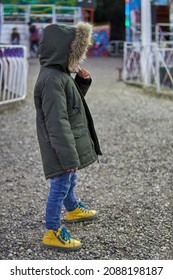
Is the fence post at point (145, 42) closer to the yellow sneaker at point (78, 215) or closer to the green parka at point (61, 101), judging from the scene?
the yellow sneaker at point (78, 215)

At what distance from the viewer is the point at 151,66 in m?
13.8

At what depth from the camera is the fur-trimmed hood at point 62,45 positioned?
3381mm

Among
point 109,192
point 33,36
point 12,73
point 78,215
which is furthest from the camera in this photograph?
point 33,36

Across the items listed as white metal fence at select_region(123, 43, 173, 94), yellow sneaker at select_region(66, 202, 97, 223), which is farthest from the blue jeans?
white metal fence at select_region(123, 43, 173, 94)

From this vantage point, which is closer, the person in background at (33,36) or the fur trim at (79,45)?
the fur trim at (79,45)

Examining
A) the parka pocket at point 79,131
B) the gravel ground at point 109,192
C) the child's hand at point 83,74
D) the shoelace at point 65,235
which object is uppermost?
the child's hand at point 83,74

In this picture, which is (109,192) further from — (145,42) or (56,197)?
(145,42)

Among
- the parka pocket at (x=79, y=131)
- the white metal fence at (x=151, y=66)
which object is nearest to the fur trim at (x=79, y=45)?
the parka pocket at (x=79, y=131)

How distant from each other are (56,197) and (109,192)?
1.44 meters

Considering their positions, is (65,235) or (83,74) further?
(83,74)

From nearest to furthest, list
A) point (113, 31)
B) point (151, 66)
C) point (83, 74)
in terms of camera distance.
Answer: point (83, 74)
point (151, 66)
point (113, 31)

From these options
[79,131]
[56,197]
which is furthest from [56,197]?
[79,131]

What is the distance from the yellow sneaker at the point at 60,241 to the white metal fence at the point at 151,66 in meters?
9.44
